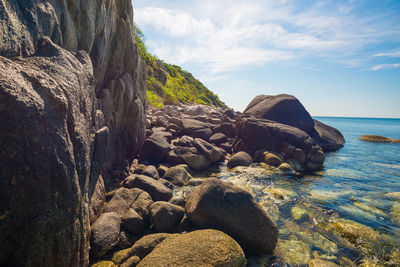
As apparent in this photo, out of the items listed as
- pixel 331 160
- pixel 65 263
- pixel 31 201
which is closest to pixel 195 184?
pixel 65 263

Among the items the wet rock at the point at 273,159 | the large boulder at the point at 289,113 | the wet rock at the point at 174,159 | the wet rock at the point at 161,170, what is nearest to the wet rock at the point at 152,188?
the wet rock at the point at 161,170

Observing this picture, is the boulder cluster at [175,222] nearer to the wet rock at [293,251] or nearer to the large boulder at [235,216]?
the large boulder at [235,216]

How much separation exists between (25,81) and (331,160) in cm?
1952

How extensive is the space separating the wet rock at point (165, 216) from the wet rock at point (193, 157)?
5.29 m

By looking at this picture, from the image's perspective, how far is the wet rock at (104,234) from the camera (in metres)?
4.23

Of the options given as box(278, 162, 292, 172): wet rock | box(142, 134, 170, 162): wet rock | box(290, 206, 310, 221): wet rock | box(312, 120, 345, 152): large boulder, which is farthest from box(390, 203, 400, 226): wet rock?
box(312, 120, 345, 152): large boulder

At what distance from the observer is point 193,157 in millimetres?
11086

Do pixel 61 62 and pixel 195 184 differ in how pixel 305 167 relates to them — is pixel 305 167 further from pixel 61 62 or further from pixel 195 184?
pixel 61 62

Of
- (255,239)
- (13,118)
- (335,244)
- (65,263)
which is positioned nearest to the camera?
(13,118)

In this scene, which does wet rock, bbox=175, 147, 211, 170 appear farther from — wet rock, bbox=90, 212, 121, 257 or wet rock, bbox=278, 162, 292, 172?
wet rock, bbox=90, 212, 121, 257

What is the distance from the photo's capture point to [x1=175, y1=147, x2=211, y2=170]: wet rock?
11.0 m

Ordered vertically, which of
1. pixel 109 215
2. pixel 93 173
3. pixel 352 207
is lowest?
pixel 352 207

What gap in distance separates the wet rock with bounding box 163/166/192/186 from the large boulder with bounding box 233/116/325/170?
6.75m

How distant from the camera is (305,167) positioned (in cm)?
1344
